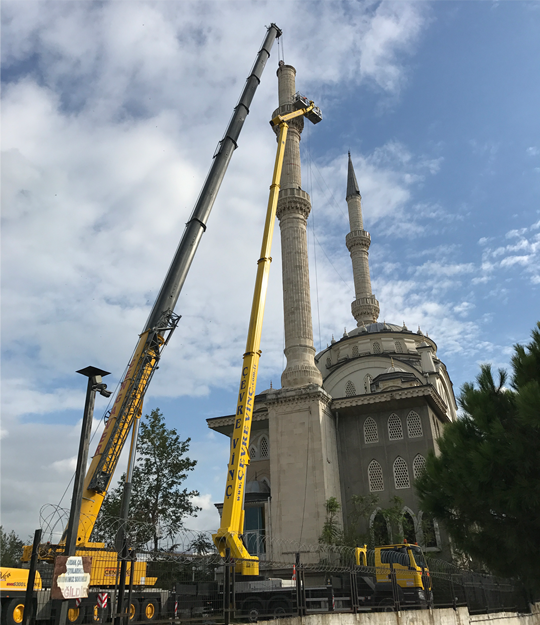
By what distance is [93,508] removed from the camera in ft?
42.4

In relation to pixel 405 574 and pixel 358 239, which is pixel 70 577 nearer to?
pixel 405 574

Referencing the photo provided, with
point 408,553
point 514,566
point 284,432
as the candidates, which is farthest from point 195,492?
point 514,566

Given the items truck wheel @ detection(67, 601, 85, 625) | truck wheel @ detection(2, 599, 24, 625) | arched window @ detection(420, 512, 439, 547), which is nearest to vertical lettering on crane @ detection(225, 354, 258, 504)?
truck wheel @ detection(67, 601, 85, 625)

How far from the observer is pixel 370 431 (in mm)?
27734

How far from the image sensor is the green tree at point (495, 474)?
9922mm

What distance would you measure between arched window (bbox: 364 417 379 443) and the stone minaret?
132 inches

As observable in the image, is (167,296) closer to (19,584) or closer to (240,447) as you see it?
(240,447)

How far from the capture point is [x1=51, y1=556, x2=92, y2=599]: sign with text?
686 centimetres

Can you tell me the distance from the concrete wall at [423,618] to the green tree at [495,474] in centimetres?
212

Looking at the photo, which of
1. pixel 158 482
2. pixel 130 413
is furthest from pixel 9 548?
pixel 130 413

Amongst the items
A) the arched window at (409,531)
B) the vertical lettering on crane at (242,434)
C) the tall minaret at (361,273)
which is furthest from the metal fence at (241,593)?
the tall minaret at (361,273)

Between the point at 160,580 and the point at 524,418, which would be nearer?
the point at 524,418

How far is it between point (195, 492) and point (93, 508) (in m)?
17.1

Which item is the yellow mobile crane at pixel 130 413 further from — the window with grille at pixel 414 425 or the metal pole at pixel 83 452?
the window with grille at pixel 414 425
